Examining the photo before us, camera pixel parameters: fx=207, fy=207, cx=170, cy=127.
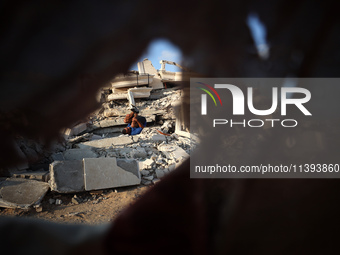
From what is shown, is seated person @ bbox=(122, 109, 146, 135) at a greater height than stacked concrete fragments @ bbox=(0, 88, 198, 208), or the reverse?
seated person @ bbox=(122, 109, 146, 135)

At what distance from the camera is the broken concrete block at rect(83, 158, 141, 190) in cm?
288

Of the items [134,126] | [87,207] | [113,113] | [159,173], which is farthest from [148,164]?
[113,113]

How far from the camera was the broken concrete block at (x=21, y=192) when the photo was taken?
2547mm

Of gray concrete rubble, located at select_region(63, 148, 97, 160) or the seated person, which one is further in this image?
the seated person

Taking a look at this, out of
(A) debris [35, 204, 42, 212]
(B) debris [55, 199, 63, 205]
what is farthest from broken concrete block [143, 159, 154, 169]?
(A) debris [35, 204, 42, 212]

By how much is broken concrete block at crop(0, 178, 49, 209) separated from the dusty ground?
9cm

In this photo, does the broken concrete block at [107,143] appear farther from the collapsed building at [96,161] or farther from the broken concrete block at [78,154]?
the broken concrete block at [78,154]

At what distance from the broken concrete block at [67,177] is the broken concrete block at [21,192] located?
0.61 ft

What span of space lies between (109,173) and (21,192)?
110cm

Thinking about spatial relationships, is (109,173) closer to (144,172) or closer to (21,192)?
(144,172)

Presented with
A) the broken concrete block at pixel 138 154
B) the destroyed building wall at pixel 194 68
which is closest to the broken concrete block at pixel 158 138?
the broken concrete block at pixel 138 154

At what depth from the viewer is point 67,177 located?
2822 millimetres

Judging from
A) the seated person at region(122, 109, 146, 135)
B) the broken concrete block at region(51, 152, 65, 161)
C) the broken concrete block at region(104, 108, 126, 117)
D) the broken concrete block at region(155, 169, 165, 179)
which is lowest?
the broken concrete block at region(155, 169, 165, 179)

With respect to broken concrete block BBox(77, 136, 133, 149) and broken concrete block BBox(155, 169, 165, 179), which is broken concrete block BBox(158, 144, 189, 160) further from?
broken concrete block BBox(77, 136, 133, 149)
